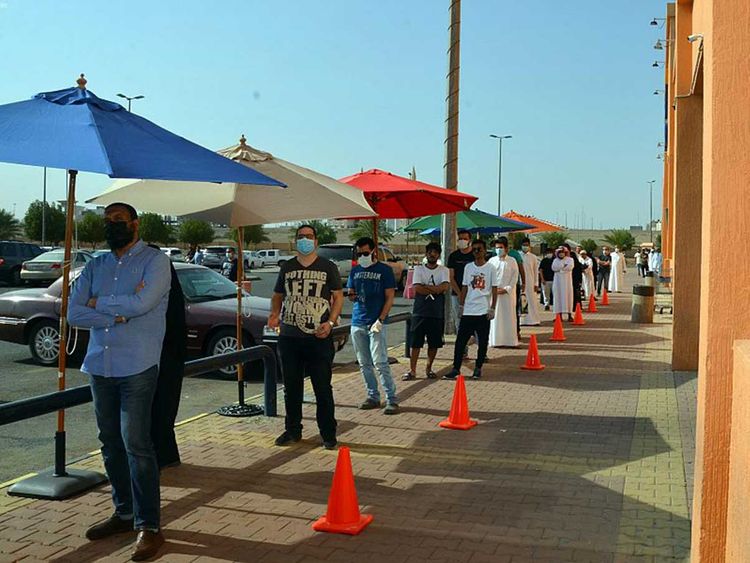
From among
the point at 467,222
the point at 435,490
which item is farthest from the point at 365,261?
the point at 467,222

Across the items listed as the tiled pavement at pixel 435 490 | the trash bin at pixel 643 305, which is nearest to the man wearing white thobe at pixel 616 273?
the trash bin at pixel 643 305

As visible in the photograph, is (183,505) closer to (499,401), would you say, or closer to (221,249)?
(499,401)

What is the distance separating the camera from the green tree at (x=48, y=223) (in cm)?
8044

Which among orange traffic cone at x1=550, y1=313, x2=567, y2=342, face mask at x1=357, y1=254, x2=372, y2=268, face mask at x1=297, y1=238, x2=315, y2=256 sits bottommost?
orange traffic cone at x1=550, y1=313, x2=567, y2=342

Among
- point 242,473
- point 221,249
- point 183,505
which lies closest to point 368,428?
point 242,473

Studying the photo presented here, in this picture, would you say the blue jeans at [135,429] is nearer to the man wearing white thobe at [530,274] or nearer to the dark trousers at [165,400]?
the dark trousers at [165,400]

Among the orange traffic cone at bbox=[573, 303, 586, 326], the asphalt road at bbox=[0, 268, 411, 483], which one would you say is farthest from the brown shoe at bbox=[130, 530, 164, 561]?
the orange traffic cone at bbox=[573, 303, 586, 326]

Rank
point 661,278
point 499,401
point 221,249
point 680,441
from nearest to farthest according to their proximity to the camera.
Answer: point 680,441 → point 499,401 → point 661,278 → point 221,249

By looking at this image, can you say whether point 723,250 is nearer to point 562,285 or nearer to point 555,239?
point 562,285

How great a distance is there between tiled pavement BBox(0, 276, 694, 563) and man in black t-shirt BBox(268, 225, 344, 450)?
0.99ft

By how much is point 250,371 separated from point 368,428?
4256 mm

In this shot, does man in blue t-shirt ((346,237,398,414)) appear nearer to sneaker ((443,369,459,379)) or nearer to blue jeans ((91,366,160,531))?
sneaker ((443,369,459,379))

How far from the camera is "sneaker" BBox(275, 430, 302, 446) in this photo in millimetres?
7841

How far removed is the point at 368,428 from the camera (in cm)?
860
